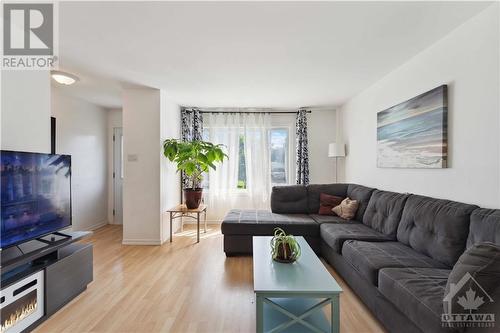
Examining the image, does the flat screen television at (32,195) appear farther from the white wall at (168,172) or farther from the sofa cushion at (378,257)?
the sofa cushion at (378,257)

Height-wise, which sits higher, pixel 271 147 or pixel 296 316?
pixel 271 147

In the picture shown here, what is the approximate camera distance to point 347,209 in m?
3.64

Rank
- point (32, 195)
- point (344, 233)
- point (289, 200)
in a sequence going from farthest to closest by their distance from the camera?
point (289, 200), point (344, 233), point (32, 195)

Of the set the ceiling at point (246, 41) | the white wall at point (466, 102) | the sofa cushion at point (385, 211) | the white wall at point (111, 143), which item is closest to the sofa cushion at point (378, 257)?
the sofa cushion at point (385, 211)

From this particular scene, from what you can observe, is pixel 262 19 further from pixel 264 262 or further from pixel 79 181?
pixel 79 181

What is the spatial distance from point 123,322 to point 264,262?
1.25m

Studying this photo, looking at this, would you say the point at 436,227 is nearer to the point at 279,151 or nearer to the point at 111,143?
the point at 279,151

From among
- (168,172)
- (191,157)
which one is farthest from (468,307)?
(168,172)

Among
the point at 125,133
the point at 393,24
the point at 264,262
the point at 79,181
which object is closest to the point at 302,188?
the point at 264,262

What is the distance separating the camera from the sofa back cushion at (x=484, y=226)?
5.53 feet

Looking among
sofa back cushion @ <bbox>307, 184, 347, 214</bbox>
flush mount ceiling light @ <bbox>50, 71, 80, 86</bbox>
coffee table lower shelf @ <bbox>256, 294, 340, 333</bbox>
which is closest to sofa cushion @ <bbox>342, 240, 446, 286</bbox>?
coffee table lower shelf @ <bbox>256, 294, 340, 333</bbox>

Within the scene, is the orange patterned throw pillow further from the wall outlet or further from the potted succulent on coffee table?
the wall outlet

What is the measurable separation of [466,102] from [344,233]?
66.9 inches

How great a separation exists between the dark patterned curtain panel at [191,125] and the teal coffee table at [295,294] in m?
3.53
